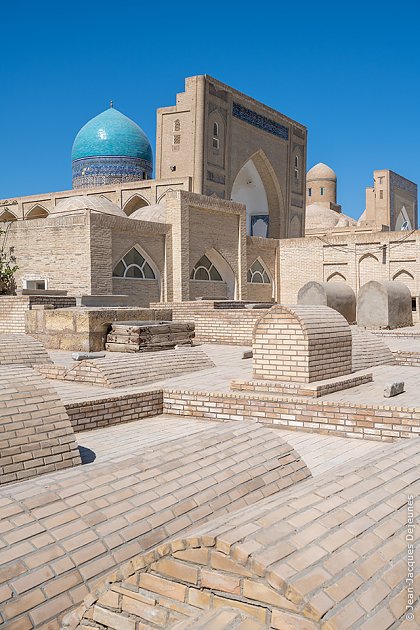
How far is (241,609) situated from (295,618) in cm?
17

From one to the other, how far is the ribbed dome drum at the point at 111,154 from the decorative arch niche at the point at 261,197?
391cm

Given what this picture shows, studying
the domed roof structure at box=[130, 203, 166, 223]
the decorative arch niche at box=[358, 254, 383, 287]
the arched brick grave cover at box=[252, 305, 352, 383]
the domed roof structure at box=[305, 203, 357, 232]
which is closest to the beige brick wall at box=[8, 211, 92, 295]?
the domed roof structure at box=[130, 203, 166, 223]

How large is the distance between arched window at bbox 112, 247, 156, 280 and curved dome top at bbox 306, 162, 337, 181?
2328 centimetres

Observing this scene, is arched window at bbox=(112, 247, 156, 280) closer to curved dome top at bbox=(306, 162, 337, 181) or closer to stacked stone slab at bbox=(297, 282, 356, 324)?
stacked stone slab at bbox=(297, 282, 356, 324)

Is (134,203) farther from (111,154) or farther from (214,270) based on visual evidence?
(214,270)

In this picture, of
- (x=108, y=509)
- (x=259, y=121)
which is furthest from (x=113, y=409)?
(x=259, y=121)

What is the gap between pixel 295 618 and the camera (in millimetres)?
1762

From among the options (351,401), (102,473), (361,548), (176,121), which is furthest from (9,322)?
(176,121)

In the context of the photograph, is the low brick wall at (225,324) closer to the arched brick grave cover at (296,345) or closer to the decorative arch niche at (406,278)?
the arched brick grave cover at (296,345)

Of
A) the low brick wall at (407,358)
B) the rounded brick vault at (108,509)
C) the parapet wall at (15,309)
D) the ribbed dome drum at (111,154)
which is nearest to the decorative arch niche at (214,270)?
the ribbed dome drum at (111,154)

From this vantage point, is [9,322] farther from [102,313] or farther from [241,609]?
[241,609]

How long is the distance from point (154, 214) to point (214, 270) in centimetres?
253

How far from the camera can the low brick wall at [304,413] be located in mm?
5238

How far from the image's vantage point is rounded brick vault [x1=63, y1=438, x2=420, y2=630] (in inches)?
71.7
